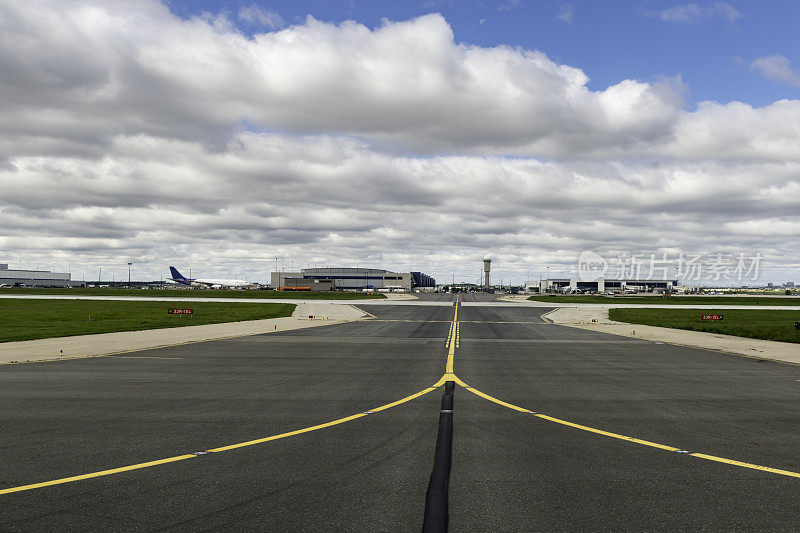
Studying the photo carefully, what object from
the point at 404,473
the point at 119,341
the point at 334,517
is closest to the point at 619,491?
the point at 404,473

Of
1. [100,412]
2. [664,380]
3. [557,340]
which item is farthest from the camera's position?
[557,340]

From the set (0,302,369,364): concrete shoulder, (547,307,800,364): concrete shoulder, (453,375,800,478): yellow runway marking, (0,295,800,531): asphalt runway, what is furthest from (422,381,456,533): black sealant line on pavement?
(547,307,800,364): concrete shoulder

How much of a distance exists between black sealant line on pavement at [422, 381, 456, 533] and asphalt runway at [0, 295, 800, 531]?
0.45 ft

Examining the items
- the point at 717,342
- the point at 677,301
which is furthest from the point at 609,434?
the point at 677,301

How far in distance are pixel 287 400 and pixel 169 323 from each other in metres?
29.1

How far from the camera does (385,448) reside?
888cm

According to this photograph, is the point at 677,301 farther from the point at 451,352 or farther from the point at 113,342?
the point at 113,342

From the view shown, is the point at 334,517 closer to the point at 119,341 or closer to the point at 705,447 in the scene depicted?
the point at 705,447

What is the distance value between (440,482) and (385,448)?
1898 mm

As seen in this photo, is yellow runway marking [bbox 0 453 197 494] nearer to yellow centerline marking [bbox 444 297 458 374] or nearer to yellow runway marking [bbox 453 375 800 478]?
yellow runway marking [bbox 453 375 800 478]

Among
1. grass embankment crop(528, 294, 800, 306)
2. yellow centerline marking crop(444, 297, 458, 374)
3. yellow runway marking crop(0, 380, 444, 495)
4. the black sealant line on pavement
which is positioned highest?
the black sealant line on pavement

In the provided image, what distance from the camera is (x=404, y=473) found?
760 centimetres

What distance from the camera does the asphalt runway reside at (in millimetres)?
6219

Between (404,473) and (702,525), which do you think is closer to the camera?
(702,525)
